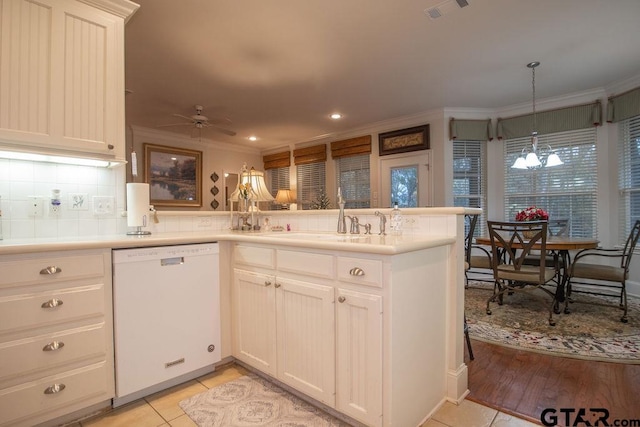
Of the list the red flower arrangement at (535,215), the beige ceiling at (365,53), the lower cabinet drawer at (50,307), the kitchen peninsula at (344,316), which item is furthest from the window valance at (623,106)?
the lower cabinet drawer at (50,307)

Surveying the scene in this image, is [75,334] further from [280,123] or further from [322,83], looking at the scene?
[280,123]

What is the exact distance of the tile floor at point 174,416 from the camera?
158cm

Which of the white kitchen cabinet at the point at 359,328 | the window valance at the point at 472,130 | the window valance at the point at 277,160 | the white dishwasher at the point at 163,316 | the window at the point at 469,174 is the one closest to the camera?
the white kitchen cabinet at the point at 359,328

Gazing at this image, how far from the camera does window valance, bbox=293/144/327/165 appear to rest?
6.25 meters

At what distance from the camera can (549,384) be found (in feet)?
6.30

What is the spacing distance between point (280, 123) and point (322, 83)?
1778 millimetres

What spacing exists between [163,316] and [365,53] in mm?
2811

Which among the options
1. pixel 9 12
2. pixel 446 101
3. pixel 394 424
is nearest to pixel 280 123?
pixel 446 101

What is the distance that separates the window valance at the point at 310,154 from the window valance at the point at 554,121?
3.02 m

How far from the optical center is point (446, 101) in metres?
4.42

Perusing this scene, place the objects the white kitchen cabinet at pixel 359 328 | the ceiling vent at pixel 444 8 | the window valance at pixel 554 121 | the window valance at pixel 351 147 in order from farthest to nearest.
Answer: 1. the window valance at pixel 351 147
2. the window valance at pixel 554 121
3. the ceiling vent at pixel 444 8
4. the white kitchen cabinet at pixel 359 328

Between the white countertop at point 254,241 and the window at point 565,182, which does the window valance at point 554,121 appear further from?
the white countertop at point 254,241

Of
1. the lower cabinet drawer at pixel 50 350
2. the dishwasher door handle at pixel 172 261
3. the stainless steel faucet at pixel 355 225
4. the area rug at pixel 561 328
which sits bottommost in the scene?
the area rug at pixel 561 328

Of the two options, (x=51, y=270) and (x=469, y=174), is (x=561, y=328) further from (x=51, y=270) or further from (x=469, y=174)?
(x=51, y=270)
